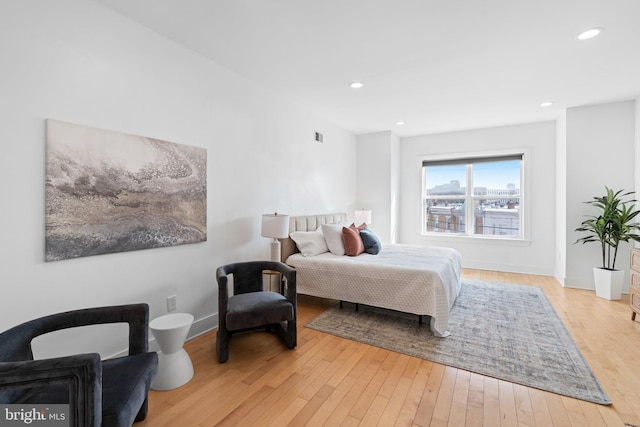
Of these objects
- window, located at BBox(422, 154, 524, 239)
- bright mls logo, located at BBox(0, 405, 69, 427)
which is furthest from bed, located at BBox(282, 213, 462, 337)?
bright mls logo, located at BBox(0, 405, 69, 427)

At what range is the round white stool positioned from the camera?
1.95 m

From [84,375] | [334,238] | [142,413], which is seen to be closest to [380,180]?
[334,238]

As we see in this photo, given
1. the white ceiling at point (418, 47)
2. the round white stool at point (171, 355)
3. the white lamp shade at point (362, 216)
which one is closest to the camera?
the round white stool at point (171, 355)

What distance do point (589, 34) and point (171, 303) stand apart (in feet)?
13.6

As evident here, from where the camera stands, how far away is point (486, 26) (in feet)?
7.36

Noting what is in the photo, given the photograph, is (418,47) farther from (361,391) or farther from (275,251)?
(361,391)

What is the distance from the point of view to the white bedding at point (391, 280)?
275 cm

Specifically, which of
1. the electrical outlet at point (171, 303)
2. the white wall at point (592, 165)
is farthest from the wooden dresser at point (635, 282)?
the electrical outlet at point (171, 303)

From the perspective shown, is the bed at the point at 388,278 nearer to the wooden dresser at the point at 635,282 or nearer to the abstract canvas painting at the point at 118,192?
the abstract canvas painting at the point at 118,192

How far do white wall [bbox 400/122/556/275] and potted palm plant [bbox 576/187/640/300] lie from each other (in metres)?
0.98

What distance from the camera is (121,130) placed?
2146 mm

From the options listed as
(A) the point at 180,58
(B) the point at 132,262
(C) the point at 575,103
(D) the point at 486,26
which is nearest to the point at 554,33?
(D) the point at 486,26

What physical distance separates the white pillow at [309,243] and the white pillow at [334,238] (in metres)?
0.09

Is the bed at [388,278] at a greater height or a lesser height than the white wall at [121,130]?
lesser
